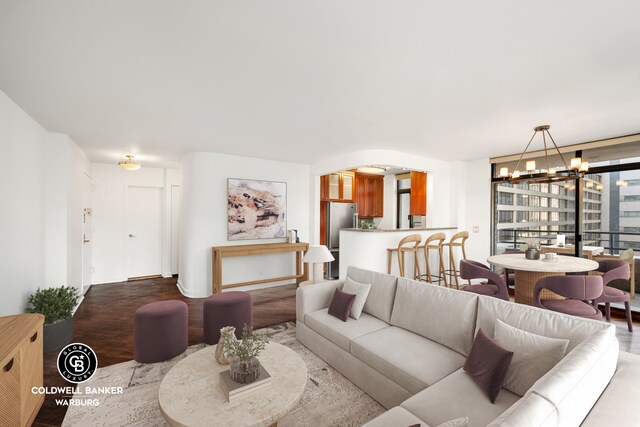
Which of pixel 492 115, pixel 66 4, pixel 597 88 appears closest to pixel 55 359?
pixel 66 4

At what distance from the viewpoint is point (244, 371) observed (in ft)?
5.53

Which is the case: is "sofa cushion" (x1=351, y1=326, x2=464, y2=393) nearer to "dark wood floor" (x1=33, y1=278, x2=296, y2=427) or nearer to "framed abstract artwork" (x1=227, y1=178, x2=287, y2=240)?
"dark wood floor" (x1=33, y1=278, x2=296, y2=427)

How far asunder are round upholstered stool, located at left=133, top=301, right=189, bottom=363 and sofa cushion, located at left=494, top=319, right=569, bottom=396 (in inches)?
107

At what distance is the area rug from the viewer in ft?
6.31

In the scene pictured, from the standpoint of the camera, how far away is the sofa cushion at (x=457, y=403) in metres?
1.42

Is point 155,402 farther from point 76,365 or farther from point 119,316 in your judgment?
point 119,316

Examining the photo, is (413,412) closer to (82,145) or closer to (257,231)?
(257,231)

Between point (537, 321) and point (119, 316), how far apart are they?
15.3 feet

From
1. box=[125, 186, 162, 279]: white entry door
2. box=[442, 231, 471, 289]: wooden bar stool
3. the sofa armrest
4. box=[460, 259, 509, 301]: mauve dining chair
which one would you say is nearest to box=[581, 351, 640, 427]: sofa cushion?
box=[460, 259, 509, 301]: mauve dining chair

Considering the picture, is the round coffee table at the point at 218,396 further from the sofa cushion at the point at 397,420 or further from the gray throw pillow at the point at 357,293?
the gray throw pillow at the point at 357,293

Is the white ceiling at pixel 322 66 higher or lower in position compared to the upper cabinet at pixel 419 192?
higher

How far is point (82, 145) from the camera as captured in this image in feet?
14.3

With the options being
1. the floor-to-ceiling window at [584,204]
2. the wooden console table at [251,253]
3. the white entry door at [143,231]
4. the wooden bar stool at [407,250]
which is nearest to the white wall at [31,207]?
the white entry door at [143,231]

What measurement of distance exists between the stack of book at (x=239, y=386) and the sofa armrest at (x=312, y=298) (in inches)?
49.0
